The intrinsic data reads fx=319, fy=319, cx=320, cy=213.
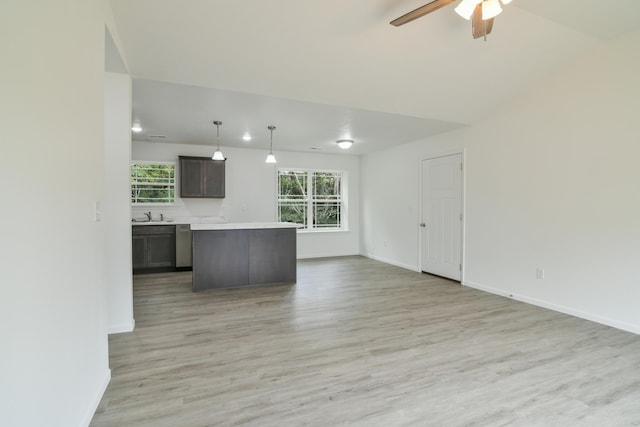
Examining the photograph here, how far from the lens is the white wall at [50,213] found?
1095mm

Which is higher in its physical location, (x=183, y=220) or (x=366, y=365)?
(x=183, y=220)

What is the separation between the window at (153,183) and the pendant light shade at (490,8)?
5.76m

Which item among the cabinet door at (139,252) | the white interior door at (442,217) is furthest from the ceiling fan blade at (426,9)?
the cabinet door at (139,252)

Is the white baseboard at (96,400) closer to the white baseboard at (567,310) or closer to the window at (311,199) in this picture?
the white baseboard at (567,310)

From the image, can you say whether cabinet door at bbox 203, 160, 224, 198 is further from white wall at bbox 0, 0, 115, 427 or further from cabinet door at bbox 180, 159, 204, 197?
white wall at bbox 0, 0, 115, 427

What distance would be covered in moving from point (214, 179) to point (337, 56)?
3.92 metres

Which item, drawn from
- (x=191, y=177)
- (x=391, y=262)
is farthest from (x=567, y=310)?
(x=191, y=177)

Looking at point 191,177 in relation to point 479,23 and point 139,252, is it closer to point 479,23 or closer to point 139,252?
point 139,252

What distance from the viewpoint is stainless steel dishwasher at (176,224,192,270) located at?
585cm

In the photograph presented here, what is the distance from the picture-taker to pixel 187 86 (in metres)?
3.36

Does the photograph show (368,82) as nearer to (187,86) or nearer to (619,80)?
(187,86)

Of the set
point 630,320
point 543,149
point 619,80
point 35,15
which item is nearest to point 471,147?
point 543,149

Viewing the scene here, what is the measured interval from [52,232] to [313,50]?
2.61 m

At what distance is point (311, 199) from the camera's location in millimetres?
7508
